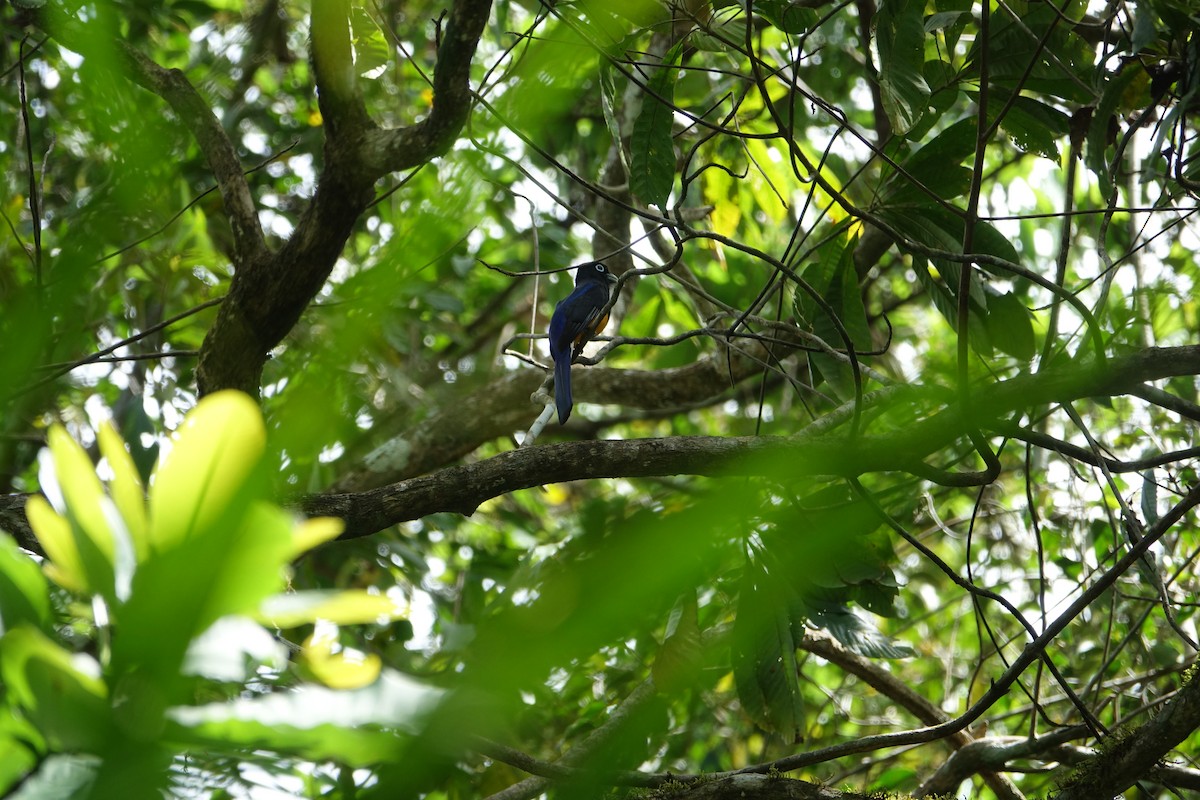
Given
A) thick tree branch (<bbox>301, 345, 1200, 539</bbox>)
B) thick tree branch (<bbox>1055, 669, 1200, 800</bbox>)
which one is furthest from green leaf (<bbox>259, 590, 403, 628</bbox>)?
thick tree branch (<bbox>1055, 669, 1200, 800</bbox>)

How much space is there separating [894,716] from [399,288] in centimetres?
513

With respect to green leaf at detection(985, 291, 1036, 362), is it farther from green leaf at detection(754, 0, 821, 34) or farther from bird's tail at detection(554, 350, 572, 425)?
bird's tail at detection(554, 350, 572, 425)

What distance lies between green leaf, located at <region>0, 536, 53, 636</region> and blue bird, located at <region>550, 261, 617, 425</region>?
3098 millimetres

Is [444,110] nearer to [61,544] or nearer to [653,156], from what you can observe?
[653,156]

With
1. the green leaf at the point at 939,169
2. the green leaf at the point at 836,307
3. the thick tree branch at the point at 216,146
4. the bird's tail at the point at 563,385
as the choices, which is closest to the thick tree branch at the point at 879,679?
the green leaf at the point at 836,307

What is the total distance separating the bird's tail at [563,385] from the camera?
134 inches

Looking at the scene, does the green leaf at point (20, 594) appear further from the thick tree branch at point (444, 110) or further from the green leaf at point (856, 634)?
the green leaf at point (856, 634)

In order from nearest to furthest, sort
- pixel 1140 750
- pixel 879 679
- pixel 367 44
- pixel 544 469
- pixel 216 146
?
pixel 1140 750
pixel 544 469
pixel 367 44
pixel 216 146
pixel 879 679

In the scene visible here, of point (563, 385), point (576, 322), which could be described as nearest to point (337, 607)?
point (563, 385)

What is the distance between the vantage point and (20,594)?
0.33 meters

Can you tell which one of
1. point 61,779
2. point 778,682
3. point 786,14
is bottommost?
point 61,779

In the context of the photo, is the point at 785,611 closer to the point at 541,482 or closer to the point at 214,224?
the point at 541,482

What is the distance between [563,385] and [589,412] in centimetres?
292

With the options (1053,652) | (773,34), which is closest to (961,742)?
(1053,652)
